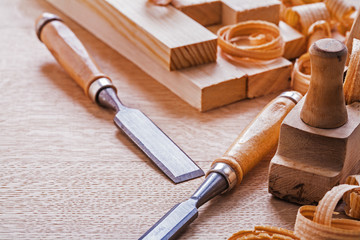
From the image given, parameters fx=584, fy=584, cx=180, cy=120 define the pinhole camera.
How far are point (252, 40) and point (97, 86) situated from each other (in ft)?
1.06

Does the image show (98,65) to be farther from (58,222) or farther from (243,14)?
(58,222)

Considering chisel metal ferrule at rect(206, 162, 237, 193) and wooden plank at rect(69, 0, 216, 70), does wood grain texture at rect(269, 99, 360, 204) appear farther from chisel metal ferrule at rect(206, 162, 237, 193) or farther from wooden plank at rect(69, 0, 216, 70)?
wooden plank at rect(69, 0, 216, 70)

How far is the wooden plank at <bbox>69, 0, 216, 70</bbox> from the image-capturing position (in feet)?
3.39

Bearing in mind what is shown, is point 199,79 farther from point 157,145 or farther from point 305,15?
point 305,15

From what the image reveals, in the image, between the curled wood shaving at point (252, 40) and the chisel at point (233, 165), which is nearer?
the chisel at point (233, 165)

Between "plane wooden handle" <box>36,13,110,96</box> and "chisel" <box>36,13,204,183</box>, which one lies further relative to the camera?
"plane wooden handle" <box>36,13,110,96</box>

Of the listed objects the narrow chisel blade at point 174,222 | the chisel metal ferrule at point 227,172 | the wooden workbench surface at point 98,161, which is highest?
the chisel metal ferrule at point 227,172

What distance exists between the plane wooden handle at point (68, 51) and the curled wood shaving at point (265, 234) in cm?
42

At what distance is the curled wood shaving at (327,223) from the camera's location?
2.28ft

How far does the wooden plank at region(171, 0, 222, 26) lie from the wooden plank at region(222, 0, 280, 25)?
2 centimetres

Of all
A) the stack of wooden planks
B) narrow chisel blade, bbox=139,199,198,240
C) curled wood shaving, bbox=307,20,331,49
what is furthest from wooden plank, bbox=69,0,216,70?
narrow chisel blade, bbox=139,199,198,240

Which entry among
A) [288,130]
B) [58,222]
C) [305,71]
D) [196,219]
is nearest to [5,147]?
[58,222]

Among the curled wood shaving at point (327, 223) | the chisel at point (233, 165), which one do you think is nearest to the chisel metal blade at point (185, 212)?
the chisel at point (233, 165)

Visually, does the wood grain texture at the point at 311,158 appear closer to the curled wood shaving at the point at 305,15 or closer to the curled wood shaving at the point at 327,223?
the curled wood shaving at the point at 327,223
